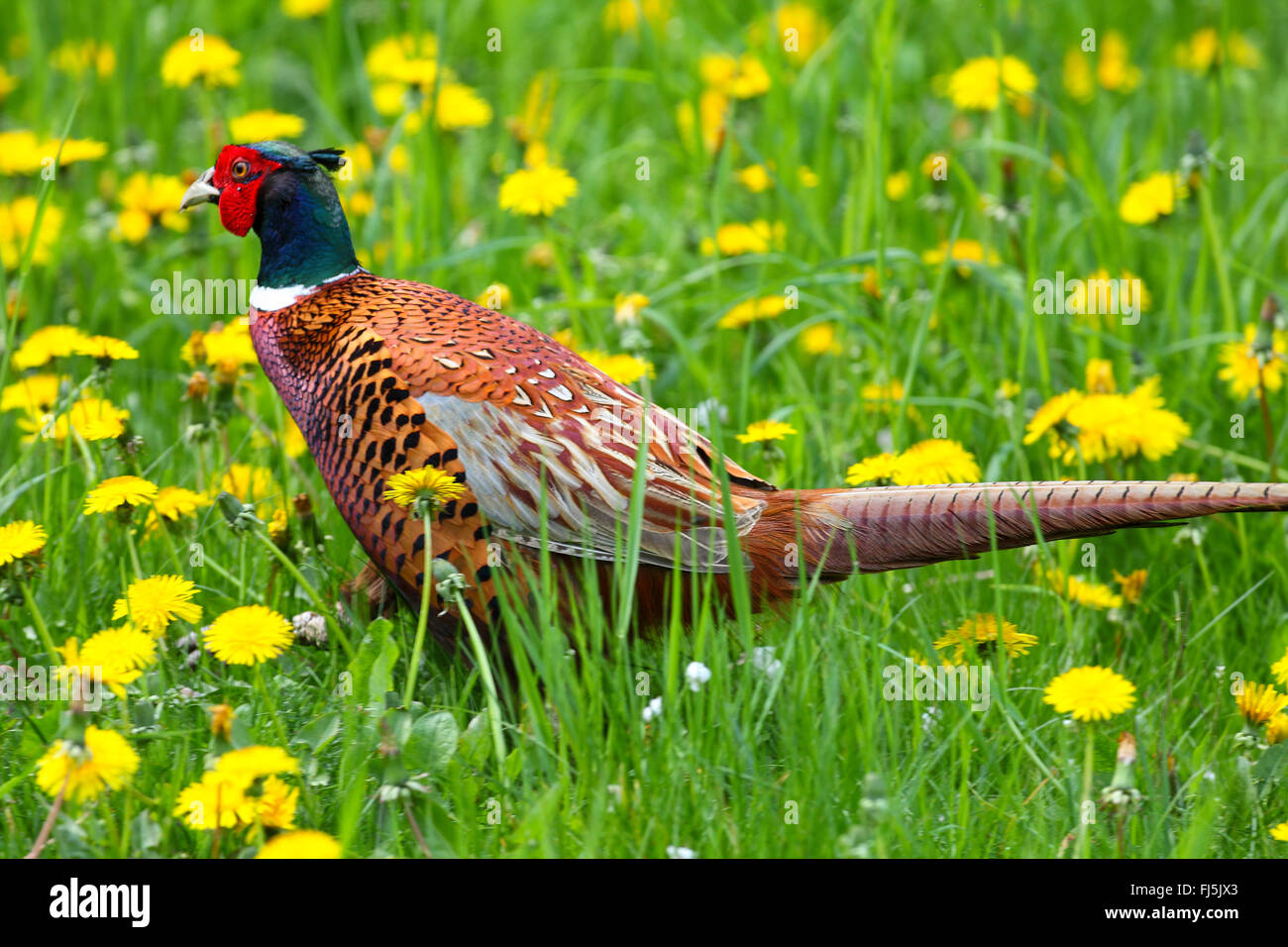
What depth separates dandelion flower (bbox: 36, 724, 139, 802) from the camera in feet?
7.20

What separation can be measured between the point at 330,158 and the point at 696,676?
52.3 inches

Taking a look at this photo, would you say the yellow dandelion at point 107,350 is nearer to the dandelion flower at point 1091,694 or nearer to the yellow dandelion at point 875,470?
the yellow dandelion at point 875,470

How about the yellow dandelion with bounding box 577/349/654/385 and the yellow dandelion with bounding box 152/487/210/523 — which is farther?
the yellow dandelion with bounding box 577/349/654/385

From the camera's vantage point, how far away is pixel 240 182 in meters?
3.09

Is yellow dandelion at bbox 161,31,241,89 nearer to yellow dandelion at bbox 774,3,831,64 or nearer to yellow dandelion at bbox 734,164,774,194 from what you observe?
yellow dandelion at bbox 734,164,774,194

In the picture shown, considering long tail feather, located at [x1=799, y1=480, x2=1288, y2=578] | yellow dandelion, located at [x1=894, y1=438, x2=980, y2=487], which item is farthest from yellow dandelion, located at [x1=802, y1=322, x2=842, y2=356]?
long tail feather, located at [x1=799, y1=480, x2=1288, y2=578]

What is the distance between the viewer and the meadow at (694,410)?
2527 millimetres

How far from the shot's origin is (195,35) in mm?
4168

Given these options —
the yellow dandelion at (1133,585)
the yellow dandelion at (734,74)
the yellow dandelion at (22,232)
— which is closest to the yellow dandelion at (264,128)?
the yellow dandelion at (22,232)

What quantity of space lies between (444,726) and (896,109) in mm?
3680

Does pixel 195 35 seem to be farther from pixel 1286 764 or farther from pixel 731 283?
pixel 1286 764

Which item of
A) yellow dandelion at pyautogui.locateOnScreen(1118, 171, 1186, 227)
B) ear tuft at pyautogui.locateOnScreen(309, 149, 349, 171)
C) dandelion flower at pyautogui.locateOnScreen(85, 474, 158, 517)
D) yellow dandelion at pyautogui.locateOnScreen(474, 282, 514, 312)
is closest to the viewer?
dandelion flower at pyautogui.locateOnScreen(85, 474, 158, 517)

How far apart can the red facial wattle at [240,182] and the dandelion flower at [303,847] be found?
4.82 feet

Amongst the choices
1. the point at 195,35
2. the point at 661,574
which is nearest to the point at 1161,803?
the point at 661,574
